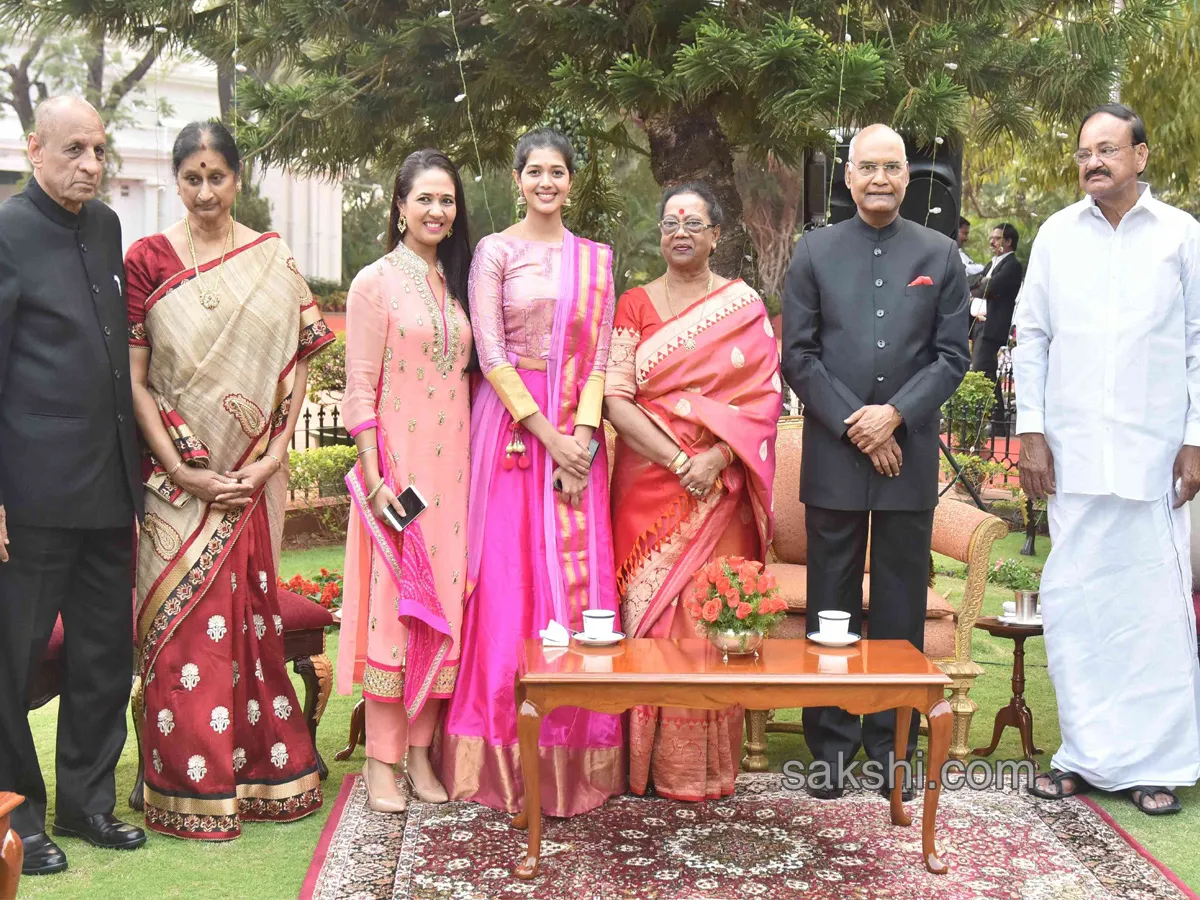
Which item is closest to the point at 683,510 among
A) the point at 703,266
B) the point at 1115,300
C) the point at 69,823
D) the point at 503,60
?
the point at 703,266

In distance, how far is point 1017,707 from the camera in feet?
13.8

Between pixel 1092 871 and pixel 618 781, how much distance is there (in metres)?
1.32

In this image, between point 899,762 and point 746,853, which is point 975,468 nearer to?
point 899,762

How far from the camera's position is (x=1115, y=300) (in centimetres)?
383

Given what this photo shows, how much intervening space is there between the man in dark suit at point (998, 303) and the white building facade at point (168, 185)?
1438 centimetres

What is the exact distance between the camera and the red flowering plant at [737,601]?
3301 millimetres

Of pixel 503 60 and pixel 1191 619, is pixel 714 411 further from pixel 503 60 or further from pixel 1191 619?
pixel 503 60

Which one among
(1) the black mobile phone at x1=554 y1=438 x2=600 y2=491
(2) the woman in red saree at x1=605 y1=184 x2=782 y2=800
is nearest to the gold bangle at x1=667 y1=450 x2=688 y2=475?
(2) the woman in red saree at x1=605 y1=184 x2=782 y2=800

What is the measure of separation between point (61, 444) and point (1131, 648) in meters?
3.09

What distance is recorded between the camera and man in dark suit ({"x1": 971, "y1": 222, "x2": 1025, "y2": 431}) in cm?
1045

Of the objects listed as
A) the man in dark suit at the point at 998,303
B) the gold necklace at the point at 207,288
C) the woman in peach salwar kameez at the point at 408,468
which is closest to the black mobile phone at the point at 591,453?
the woman in peach salwar kameez at the point at 408,468

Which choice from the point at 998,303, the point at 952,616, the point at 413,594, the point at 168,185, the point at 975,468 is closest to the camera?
the point at 413,594

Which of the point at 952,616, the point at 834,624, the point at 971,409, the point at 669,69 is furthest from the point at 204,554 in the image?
the point at 971,409

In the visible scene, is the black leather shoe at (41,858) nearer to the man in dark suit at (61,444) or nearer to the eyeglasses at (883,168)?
the man in dark suit at (61,444)
